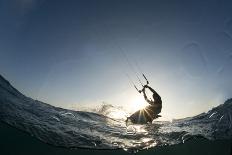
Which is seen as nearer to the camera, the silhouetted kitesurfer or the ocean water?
the ocean water

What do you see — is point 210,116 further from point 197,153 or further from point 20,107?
point 20,107

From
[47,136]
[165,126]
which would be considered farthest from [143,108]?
[47,136]

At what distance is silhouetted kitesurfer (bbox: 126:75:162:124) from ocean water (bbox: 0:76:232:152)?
1.54 ft

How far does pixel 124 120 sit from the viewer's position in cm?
1864

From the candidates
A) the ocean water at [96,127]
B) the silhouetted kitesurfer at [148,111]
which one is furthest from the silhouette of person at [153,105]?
the ocean water at [96,127]

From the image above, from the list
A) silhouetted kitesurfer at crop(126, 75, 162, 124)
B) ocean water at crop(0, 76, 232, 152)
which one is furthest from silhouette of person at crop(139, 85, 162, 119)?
ocean water at crop(0, 76, 232, 152)

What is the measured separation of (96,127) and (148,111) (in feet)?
11.6

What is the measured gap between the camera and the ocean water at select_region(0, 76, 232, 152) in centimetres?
1560

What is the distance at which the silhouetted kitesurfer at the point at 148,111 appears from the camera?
54.0ft

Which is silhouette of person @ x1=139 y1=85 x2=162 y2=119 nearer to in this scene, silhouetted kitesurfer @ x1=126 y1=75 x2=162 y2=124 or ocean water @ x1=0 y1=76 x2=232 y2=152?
silhouetted kitesurfer @ x1=126 y1=75 x2=162 y2=124

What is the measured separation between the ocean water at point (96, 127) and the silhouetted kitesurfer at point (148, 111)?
0.47 meters

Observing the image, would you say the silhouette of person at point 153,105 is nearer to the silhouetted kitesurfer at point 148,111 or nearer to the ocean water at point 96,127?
the silhouetted kitesurfer at point 148,111

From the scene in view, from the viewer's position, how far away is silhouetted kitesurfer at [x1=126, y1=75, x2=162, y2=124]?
16.5 metres

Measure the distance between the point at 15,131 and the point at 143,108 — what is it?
7942 millimetres
